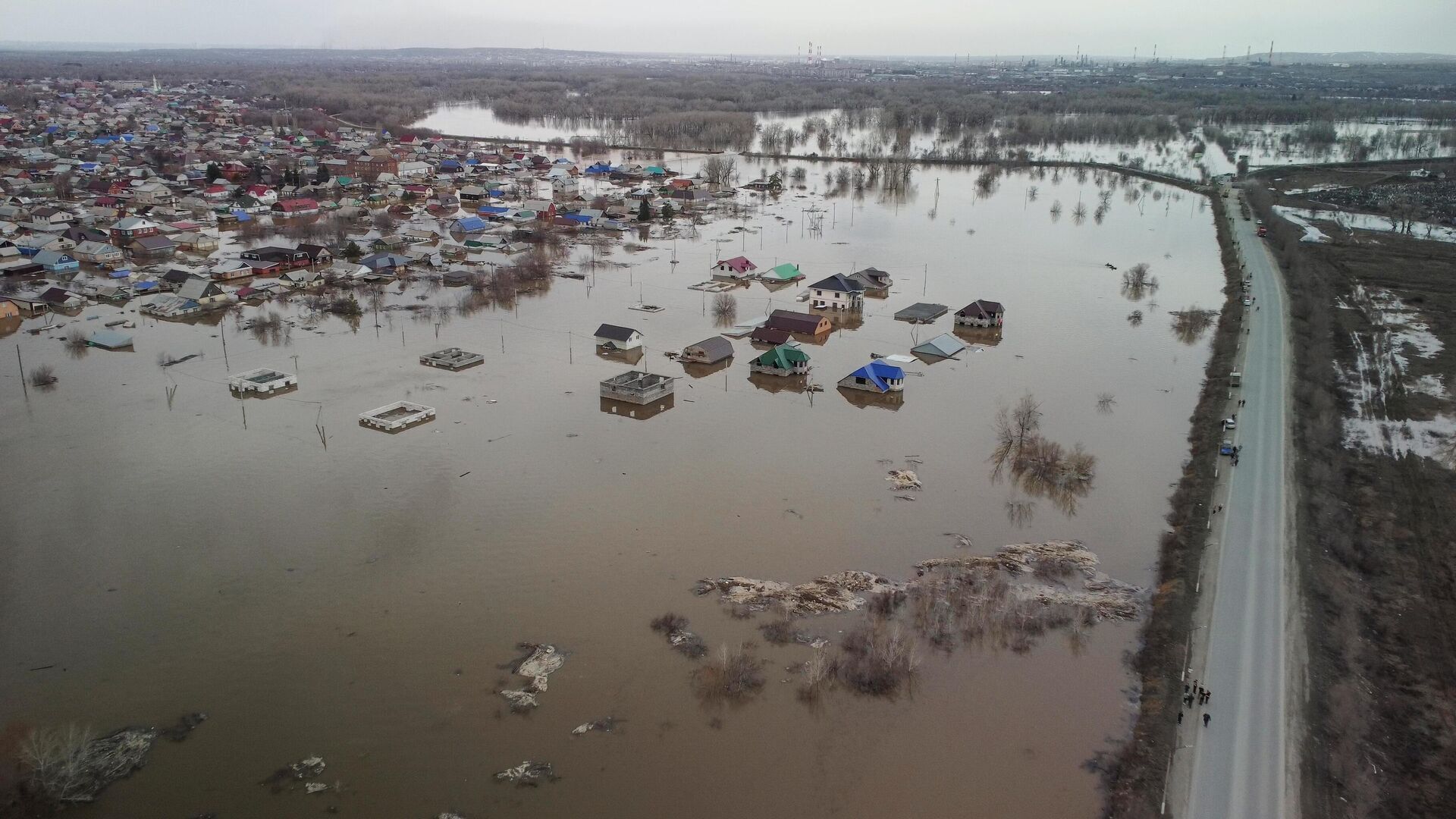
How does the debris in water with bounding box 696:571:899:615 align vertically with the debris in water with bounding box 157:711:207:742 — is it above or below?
above

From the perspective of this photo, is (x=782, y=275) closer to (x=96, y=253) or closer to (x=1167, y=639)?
(x=1167, y=639)

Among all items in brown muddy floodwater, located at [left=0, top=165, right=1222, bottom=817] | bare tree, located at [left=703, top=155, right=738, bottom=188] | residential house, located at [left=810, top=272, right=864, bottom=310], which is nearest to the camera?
brown muddy floodwater, located at [left=0, top=165, right=1222, bottom=817]

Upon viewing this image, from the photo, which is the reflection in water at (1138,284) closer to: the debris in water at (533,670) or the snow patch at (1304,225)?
the snow patch at (1304,225)

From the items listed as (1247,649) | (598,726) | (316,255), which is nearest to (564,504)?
(598,726)

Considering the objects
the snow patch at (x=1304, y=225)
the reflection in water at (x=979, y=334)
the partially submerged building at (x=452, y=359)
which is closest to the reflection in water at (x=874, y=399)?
the reflection in water at (x=979, y=334)

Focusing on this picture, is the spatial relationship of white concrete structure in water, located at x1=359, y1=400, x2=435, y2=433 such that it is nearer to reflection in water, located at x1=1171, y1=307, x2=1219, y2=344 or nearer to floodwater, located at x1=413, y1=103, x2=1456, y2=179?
reflection in water, located at x1=1171, y1=307, x2=1219, y2=344

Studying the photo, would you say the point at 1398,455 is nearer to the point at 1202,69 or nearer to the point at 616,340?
the point at 616,340

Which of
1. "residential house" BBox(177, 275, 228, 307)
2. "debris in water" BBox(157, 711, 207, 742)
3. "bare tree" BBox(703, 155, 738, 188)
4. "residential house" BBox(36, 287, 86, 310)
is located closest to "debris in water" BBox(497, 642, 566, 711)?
"debris in water" BBox(157, 711, 207, 742)
